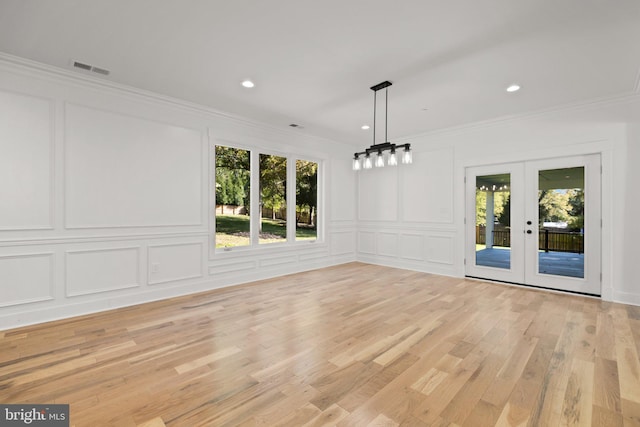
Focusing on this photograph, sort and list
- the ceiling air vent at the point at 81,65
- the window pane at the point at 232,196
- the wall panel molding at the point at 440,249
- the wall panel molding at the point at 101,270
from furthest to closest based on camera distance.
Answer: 1. the wall panel molding at the point at 440,249
2. the window pane at the point at 232,196
3. the wall panel molding at the point at 101,270
4. the ceiling air vent at the point at 81,65

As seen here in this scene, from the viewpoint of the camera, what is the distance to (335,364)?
2400 millimetres

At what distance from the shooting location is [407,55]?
2.96 metres

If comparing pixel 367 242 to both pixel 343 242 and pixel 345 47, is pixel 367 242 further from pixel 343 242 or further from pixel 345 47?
pixel 345 47

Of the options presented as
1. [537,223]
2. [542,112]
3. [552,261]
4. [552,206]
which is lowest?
[552,261]

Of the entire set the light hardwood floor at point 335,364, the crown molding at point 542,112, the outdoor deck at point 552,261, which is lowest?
the light hardwood floor at point 335,364

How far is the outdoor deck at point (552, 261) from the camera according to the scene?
14.6ft

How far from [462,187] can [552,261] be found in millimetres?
1844

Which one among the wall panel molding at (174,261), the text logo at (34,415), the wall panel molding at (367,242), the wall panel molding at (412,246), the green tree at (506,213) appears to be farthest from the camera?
the wall panel molding at (367,242)

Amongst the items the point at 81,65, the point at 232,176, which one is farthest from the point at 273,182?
the point at 81,65

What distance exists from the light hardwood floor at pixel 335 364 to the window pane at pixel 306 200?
250 centimetres

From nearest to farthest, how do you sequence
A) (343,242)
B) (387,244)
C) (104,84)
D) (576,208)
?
(104,84) → (576,208) → (387,244) → (343,242)

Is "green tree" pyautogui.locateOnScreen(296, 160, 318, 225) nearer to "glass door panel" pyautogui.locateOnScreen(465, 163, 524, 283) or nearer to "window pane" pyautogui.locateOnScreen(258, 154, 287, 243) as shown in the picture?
"window pane" pyautogui.locateOnScreen(258, 154, 287, 243)

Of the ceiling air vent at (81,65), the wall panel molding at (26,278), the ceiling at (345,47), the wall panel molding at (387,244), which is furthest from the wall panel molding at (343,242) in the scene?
the ceiling air vent at (81,65)

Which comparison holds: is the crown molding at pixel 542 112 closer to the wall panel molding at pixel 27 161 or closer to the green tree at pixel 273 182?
the green tree at pixel 273 182
